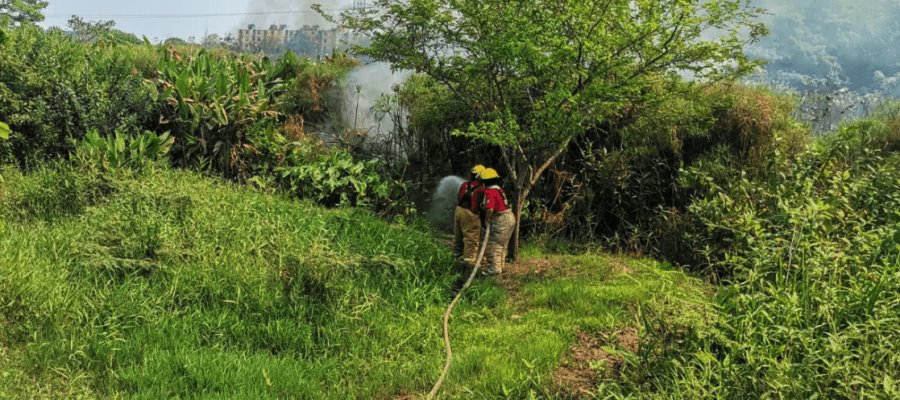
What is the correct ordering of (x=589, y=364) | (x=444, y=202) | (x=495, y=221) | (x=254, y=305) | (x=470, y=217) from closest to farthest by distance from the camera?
(x=589, y=364), (x=254, y=305), (x=495, y=221), (x=470, y=217), (x=444, y=202)

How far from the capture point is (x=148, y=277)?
4.84 metres

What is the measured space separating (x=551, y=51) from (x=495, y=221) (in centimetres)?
169

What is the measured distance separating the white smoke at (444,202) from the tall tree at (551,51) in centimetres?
190

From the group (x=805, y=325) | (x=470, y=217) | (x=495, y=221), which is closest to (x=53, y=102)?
(x=470, y=217)

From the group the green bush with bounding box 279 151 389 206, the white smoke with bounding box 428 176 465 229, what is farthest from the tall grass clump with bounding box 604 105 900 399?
the green bush with bounding box 279 151 389 206

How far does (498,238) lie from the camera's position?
5.87 metres

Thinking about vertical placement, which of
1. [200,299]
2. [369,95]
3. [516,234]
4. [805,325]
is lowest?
[200,299]

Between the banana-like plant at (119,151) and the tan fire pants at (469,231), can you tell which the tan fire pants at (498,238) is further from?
the banana-like plant at (119,151)

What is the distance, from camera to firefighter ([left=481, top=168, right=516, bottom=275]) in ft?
19.1

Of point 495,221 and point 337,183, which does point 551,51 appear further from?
point 337,183

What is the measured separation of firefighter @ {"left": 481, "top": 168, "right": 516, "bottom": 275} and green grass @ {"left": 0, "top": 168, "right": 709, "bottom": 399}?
11.1 inches

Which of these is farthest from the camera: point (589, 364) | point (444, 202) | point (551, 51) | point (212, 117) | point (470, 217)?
point (212, 117)

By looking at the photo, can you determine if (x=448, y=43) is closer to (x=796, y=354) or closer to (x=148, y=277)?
(x=148, y=277)

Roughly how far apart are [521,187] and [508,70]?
47.5 inches
